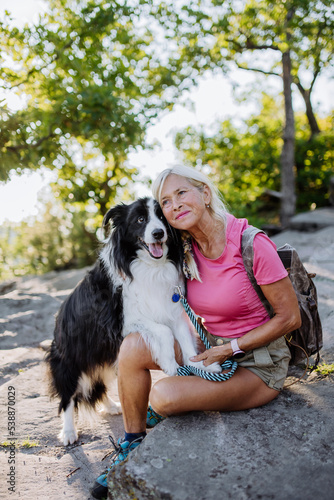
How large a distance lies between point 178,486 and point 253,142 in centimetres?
1007

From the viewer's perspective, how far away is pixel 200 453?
5.71ft

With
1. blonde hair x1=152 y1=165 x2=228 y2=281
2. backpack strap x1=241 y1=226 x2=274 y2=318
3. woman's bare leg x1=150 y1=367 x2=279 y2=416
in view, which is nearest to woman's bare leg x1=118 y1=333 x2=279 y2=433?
woman's bare leg x1=150 y1=367 x2=279 y2=416

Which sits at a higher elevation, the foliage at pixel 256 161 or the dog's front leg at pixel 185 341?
the foliage at pixel 256 161

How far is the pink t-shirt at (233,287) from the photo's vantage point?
200 cm

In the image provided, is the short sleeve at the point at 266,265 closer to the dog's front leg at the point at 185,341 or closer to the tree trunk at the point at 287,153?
the dog's front leg at the point at 185,341

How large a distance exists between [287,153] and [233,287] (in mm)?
7187

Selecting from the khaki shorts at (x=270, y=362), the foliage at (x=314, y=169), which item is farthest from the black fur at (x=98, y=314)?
the foliage at (x=314, y=169)

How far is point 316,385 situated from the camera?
227 centimetres

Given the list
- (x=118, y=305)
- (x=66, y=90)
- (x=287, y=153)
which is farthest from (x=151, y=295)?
(x=287, y=153)

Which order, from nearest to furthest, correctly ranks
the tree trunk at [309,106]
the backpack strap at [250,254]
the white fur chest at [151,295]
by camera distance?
the backpack strap at [250,254], the white fur chest at [151,295], the tree trunk at [309,106]

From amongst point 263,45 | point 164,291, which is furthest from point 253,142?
point 164,291

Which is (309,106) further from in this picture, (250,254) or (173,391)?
(173,391)

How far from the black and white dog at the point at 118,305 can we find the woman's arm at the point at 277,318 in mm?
509

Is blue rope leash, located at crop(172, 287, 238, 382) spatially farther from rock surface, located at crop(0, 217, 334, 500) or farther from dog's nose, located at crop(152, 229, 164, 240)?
dog's nose, located at crop(152, 229, 164, 240)
